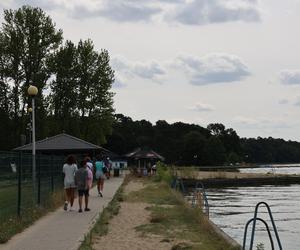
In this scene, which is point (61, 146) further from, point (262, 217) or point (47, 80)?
point (47, 80)

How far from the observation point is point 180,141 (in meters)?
166

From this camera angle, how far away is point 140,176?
199 ft

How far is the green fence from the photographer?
15453 mm

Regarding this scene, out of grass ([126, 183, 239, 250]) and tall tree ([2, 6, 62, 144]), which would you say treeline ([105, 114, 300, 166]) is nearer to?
tall tree ([2, 6, 62, 144])

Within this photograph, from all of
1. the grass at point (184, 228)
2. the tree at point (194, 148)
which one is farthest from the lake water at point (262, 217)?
the tree at point (194, 148)

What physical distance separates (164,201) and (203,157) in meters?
129

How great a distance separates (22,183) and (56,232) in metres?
3.14

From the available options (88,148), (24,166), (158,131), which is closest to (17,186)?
(24,166)

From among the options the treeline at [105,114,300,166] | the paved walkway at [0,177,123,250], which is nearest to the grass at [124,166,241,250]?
the paved walkway at [0,177,123,250]

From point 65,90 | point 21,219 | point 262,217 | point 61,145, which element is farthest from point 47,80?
point 21,219

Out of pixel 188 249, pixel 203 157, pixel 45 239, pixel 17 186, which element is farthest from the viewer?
pixel 203 157

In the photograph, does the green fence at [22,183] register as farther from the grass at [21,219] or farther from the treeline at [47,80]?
the treeline at [47,80]

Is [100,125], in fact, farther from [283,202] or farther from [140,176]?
[283,202]

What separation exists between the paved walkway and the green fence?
0.76 meters
